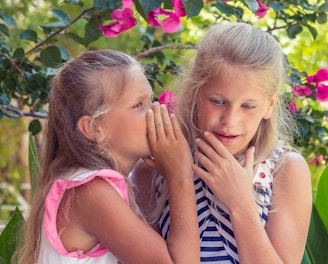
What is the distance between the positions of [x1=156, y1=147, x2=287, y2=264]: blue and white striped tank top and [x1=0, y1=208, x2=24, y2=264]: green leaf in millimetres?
482

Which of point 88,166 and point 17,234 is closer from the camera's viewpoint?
point 88,166

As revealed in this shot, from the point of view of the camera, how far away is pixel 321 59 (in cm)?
506

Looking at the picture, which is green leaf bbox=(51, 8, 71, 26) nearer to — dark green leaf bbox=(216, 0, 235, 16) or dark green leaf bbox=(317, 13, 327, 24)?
dark green leaf bbox=(216, 0, 235, 16)

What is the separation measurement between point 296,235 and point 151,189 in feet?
1.38

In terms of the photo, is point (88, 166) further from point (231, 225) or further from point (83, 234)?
point (231, 225)

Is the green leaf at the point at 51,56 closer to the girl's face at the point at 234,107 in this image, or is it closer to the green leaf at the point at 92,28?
the green leaf at the point at 92,28

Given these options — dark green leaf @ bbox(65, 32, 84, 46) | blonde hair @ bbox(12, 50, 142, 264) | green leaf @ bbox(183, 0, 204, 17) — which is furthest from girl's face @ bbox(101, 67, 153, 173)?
dark green leaf @ bbox(65, 32, 84, 46)

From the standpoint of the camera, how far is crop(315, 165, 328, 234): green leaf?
7.52ft

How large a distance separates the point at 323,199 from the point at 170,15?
0.77 m

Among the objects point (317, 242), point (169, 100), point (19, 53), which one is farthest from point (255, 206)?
point (19, 53)

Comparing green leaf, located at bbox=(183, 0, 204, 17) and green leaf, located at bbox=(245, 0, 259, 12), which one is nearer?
green leaf, located at bbox=(183, 0, 204, 17)

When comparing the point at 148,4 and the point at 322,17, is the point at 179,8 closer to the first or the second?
the point at 148,4

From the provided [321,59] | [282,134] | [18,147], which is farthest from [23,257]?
[18,147]

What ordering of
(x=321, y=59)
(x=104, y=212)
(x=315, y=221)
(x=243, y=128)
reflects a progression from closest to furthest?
1. (x=104, y=212)
2. (x=243, y=128)
3. (x=315, y=221)
4. (x=321, y=59)
